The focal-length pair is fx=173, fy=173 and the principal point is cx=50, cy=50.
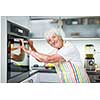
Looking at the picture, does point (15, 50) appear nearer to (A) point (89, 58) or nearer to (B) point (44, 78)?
(B) point (44, 78)

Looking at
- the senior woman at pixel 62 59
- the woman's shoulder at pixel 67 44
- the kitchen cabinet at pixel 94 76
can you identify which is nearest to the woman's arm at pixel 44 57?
the senior woman at pixel 62 59

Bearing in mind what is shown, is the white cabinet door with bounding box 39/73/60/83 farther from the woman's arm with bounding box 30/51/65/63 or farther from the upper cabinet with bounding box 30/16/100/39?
the upper cabinet with bounding box 30/16/100/39

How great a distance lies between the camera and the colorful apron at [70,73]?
1.39 m

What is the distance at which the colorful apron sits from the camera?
1387 mm

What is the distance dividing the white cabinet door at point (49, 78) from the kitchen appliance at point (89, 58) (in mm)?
255

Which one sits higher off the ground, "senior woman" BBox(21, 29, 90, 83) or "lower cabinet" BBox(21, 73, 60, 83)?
"senior woman" BBox(21, 29, 90, 83)

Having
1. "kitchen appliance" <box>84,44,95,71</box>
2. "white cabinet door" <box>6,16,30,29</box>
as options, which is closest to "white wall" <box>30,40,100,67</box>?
"kitchen appliance" <box>84,44,95,71</box>

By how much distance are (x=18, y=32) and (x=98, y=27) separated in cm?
64

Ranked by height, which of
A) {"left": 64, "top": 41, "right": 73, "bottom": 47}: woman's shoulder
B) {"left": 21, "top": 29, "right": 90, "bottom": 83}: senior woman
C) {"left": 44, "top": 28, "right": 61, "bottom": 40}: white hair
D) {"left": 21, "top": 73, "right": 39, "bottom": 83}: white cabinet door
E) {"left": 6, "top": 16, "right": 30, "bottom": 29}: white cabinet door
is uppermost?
{"left": 6, "top": 16, "right": 30, "bottom": 29}: white cabinet door

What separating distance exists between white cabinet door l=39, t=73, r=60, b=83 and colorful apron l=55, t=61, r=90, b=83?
0.11ft

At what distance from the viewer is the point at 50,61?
4.60ft

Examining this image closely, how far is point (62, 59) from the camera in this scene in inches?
55.1
